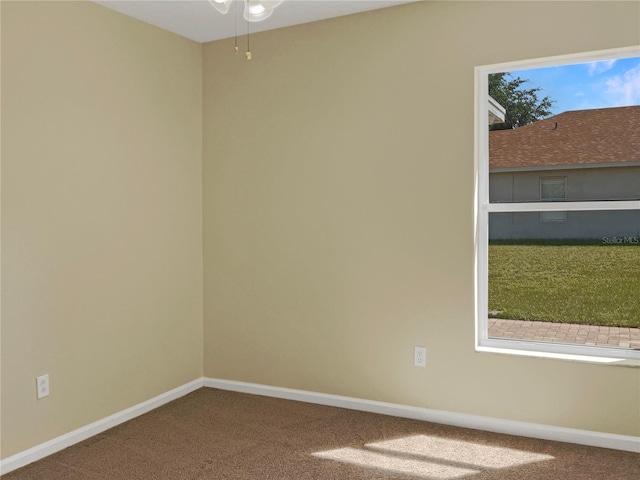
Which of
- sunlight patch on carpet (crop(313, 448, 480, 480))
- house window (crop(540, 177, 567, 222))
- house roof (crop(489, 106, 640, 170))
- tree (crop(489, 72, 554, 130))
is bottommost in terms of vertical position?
sunlight patch on carpet (crop(313, 448, 480, 480))

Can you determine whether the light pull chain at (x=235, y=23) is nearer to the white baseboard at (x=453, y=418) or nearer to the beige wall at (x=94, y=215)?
the beige wall at (x=94, y=215)

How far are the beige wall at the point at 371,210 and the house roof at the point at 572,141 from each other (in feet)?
0.84

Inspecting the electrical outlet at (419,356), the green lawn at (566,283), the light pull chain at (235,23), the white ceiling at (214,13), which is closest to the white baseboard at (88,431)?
the electrical outlet at (419,356)

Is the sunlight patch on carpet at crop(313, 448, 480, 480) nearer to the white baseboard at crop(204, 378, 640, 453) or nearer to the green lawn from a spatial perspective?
the white baseboard at crop(204, 378, 640, 453)

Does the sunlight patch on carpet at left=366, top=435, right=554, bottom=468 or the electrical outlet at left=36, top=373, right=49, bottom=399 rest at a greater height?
the electrical outlet at left=36, top=373, right=49, bottom=399

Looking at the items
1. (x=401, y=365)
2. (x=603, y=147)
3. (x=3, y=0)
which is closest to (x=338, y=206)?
(x=401, y=365)

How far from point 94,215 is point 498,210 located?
2.35m

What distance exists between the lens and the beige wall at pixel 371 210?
311 cm

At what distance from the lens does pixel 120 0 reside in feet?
10.5

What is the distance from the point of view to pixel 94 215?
10.7 ft

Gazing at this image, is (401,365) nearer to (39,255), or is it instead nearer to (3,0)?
(39,255)

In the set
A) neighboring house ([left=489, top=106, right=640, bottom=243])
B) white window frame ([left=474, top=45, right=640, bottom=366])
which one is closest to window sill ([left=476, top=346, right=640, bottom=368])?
white window frame ([left=474, top=45, right=640, bottom=366])

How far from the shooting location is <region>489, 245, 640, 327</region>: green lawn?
304 centimetres

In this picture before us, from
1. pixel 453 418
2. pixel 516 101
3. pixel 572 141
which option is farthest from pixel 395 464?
pixel 516 101
